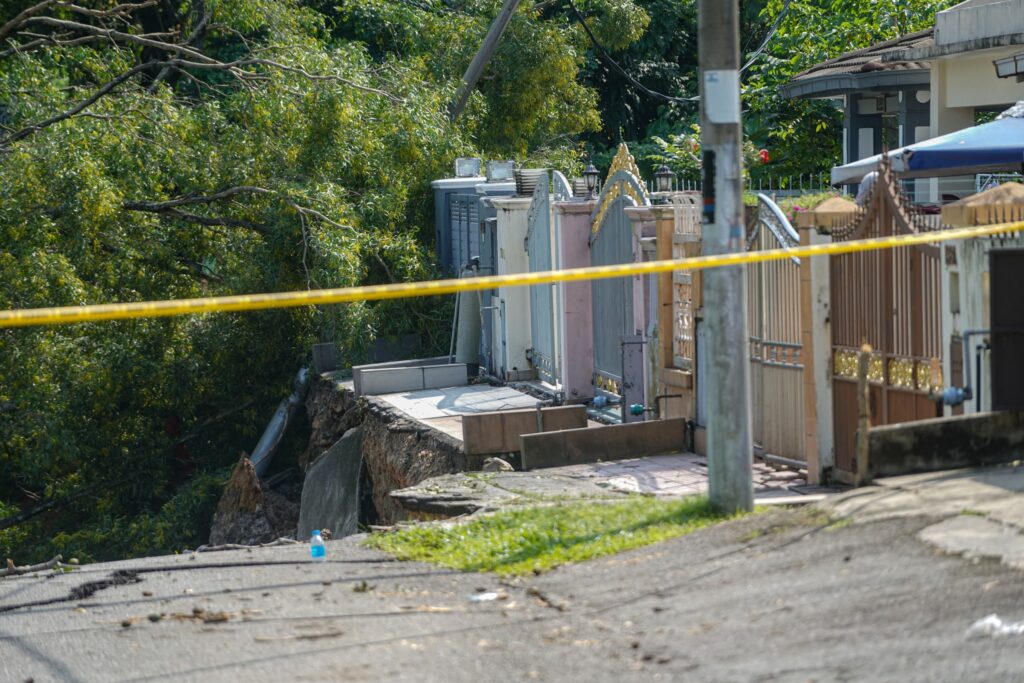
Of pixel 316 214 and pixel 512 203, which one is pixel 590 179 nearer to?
pixel 512 203

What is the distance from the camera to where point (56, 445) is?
1572 cm

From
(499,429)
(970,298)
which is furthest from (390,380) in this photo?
(970,298)

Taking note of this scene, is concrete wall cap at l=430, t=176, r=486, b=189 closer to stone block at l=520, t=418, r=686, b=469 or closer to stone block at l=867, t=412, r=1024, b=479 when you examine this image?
stone block at l=520, t=418, r=686, b=469

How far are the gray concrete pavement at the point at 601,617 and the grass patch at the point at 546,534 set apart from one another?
0.63 ft

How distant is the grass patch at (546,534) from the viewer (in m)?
7.01

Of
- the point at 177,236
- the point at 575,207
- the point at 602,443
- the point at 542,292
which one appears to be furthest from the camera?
the point at 177,236

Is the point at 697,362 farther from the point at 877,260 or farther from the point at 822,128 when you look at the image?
the point at 822,128

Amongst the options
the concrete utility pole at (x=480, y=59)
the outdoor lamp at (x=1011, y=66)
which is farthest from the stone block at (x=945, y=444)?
the concrete utility pole at (x=480, y=59)

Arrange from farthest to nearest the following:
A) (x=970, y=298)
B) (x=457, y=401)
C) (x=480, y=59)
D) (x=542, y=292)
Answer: (x=480, y=59) → (x=457, y=401) → (x=542, y=292) → (x=970, y=298)

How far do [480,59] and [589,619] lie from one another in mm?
15785

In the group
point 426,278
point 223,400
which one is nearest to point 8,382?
point 223,400

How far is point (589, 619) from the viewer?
19.3ft

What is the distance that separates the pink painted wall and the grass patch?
19.4 ft

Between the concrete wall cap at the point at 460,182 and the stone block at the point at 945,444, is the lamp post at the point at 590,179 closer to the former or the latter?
the concrete wall cap at the point at 460,182
